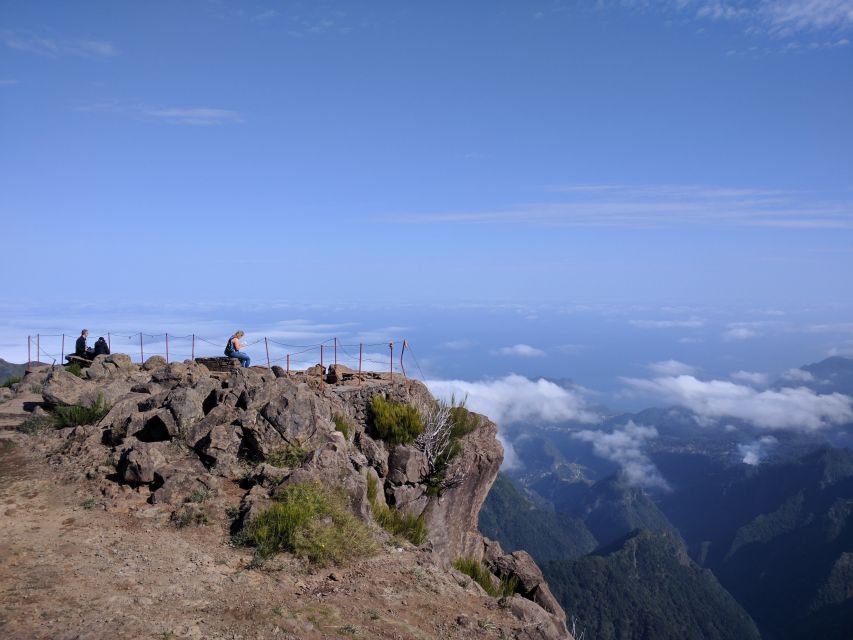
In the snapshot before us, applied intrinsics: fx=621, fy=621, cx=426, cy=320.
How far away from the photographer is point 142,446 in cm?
1413

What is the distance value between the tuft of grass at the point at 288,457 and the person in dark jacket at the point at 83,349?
18304mm

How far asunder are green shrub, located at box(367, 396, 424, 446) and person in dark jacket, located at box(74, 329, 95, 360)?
17005 millimetres

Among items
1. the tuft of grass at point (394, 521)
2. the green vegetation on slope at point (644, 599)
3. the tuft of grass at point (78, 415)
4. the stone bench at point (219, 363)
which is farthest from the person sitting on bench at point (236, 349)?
the green vegetation on slope at point (644, 599)

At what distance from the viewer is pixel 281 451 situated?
1480 centimetres

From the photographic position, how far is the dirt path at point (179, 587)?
8844 mm

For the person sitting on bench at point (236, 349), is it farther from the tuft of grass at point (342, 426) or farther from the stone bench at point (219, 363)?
the tuft of grass at point (342, 426)

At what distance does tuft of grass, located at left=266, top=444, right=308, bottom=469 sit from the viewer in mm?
14516

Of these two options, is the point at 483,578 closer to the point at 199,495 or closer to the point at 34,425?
the point at 199,495

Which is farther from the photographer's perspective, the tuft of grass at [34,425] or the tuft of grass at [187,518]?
the tuft of grass at [34,425]

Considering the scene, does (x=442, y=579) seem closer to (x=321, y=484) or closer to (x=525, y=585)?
(x=321, y=484)

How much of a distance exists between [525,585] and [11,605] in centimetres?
1333

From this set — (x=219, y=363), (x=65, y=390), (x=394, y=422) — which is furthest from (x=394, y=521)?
(x=219, y=363)

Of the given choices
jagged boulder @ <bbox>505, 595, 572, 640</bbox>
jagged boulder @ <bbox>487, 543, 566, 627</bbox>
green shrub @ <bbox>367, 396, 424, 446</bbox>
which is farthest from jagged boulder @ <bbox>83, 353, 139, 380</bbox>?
jagged boulder @ <bbox>505, 595, 572, 640</bbox>

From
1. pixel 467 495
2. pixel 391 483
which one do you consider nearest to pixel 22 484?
pixel 391 483
